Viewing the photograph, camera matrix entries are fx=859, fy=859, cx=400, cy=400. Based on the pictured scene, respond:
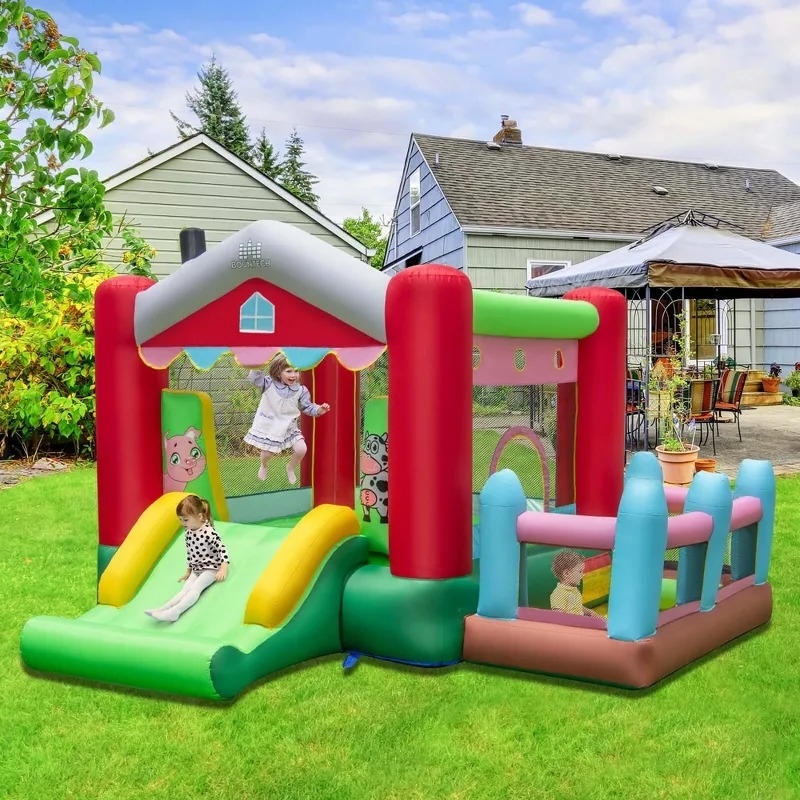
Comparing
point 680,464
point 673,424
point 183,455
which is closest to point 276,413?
point 183,455

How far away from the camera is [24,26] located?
652cm

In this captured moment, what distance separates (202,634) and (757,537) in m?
3.16

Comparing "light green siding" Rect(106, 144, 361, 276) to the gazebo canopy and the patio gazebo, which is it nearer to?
the patio gazebo

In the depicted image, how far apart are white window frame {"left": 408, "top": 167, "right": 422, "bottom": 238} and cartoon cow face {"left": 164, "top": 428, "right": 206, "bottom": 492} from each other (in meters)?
14.1

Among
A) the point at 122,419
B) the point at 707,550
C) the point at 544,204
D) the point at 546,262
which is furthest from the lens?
the point at 544,204

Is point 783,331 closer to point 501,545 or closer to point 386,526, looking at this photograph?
point 386,526

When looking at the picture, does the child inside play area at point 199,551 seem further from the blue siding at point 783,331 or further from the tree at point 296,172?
the tree at point 296,172

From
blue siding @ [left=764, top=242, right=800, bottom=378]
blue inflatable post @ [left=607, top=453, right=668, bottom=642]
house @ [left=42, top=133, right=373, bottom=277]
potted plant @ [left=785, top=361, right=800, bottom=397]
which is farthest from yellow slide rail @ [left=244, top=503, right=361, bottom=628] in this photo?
blue siding @ [left=764, top=242, right=800, bottom=378]

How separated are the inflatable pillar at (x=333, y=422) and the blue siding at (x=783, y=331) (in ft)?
45.2

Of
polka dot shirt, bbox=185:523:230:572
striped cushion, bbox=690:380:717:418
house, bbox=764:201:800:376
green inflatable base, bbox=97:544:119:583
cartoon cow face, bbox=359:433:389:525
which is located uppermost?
house, bbox=764:201:800:376

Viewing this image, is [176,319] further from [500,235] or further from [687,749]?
[500,235]

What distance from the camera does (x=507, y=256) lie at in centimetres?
1648

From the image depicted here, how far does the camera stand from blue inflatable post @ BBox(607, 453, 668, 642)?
3984 mm

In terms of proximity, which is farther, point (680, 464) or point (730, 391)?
point (730, 391)
